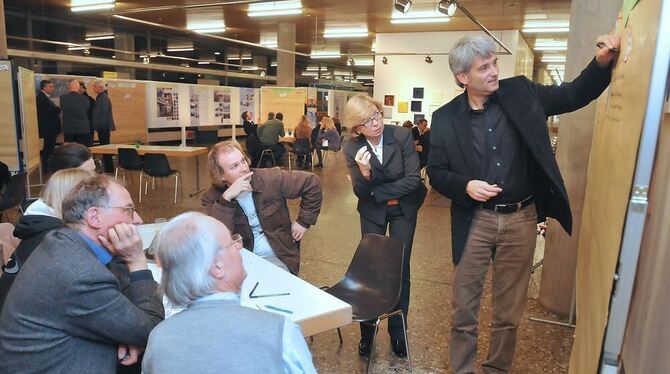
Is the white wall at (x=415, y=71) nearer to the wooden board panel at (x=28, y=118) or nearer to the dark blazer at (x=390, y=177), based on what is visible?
the wooden board panel at (x=28, y=118)

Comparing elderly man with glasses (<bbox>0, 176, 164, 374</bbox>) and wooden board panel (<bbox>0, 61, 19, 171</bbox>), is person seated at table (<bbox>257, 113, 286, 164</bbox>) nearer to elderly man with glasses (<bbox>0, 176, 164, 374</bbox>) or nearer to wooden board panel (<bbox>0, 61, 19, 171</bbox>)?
wooden board panel (<bbox>0, 61, 19, 171</bbox>)

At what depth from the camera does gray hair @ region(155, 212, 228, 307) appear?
1248 mm

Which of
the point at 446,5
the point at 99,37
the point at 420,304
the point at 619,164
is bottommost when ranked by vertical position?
the point at 420,304

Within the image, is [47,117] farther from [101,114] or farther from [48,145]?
[101,114]

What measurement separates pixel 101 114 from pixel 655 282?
11363 millimetres

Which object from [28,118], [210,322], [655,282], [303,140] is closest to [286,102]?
[303,140]

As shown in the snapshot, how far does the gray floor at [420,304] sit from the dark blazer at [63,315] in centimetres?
165

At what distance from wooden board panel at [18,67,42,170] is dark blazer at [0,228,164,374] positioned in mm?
5833

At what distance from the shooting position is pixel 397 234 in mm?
2963

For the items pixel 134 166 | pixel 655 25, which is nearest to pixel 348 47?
pixel 134 166

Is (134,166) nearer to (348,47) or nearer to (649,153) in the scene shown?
(649,153)

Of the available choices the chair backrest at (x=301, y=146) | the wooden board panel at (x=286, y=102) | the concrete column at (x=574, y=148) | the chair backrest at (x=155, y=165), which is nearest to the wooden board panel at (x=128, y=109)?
the wooden board panel at (x=286, y=102)

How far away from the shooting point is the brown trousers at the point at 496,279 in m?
2.33

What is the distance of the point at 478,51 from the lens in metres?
2.13
